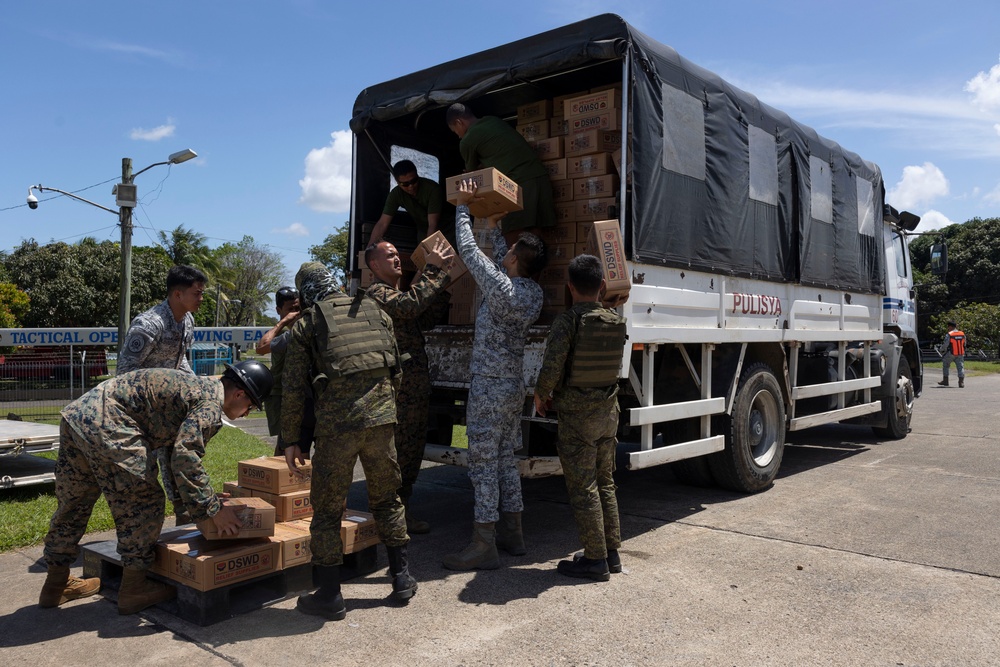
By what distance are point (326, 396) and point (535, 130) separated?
293 centimetres

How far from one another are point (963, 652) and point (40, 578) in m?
4.75

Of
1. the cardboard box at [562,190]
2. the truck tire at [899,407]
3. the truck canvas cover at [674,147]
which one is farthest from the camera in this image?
the truck tire at [899,407]

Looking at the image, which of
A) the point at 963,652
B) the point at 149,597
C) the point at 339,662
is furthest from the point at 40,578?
the point at 963,652

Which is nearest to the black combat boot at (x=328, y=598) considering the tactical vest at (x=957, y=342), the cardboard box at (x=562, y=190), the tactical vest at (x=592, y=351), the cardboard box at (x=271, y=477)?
the cardboard box at (x=271, y=477)

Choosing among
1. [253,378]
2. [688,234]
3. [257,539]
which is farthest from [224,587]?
[688,234]

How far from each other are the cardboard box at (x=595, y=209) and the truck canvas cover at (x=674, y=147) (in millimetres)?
236

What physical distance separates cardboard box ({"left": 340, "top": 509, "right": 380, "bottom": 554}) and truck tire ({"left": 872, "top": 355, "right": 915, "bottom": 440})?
7.48m

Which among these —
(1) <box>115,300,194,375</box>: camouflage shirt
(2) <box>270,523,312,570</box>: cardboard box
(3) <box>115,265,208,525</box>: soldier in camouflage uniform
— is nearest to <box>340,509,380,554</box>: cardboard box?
(2) <box>270,523,312,570</box>: cardboard box

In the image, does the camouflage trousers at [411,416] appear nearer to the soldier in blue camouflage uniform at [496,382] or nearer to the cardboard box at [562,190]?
the soldier in blue camouflage uniform at [496,382]

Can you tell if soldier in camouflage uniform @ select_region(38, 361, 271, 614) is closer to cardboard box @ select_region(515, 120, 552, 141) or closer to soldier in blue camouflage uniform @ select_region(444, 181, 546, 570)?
soldier in blue camouflage uniform @ select_region(444, 181, 546, 570)

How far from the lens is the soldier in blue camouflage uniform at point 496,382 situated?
436 centimetres

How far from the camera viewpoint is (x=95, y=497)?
3.65 m

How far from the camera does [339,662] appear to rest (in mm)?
3127

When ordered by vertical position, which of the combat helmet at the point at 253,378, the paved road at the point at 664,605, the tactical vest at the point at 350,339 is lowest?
the paved road at the point at 664,605
